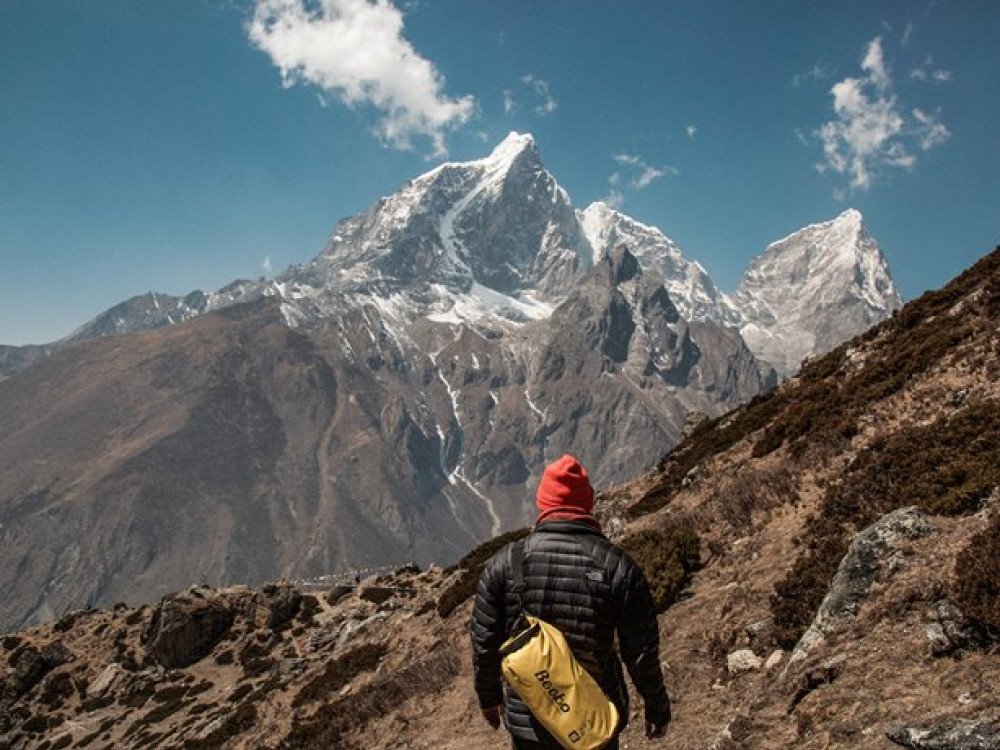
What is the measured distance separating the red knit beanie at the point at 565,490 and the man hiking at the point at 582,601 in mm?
10

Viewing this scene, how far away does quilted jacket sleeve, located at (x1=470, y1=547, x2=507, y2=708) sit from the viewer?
22.1 feet

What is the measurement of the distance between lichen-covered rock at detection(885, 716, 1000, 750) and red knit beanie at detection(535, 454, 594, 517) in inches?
163

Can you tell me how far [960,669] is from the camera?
25.1 ft

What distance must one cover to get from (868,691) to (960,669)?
1046mm

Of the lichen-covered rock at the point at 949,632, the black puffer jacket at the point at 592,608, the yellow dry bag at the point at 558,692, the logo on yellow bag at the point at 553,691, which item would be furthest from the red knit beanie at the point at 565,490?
the lichen-covered rock at the point at 949,632

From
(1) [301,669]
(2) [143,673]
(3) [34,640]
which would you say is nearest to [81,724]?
(2) [143,673]

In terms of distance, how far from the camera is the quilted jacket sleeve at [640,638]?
633 cm

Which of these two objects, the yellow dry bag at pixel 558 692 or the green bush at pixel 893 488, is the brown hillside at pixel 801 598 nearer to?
the green bush at pixel 893 488

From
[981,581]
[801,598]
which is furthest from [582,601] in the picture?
[801,598]

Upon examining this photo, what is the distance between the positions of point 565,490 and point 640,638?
157cm

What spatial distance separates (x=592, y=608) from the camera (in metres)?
6.27

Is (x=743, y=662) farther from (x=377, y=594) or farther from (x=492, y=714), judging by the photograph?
(x=377, y=594)

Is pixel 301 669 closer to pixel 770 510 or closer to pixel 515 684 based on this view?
pixel 770 510

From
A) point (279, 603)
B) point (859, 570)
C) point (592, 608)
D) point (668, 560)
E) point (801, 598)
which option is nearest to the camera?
point (592, 608)
